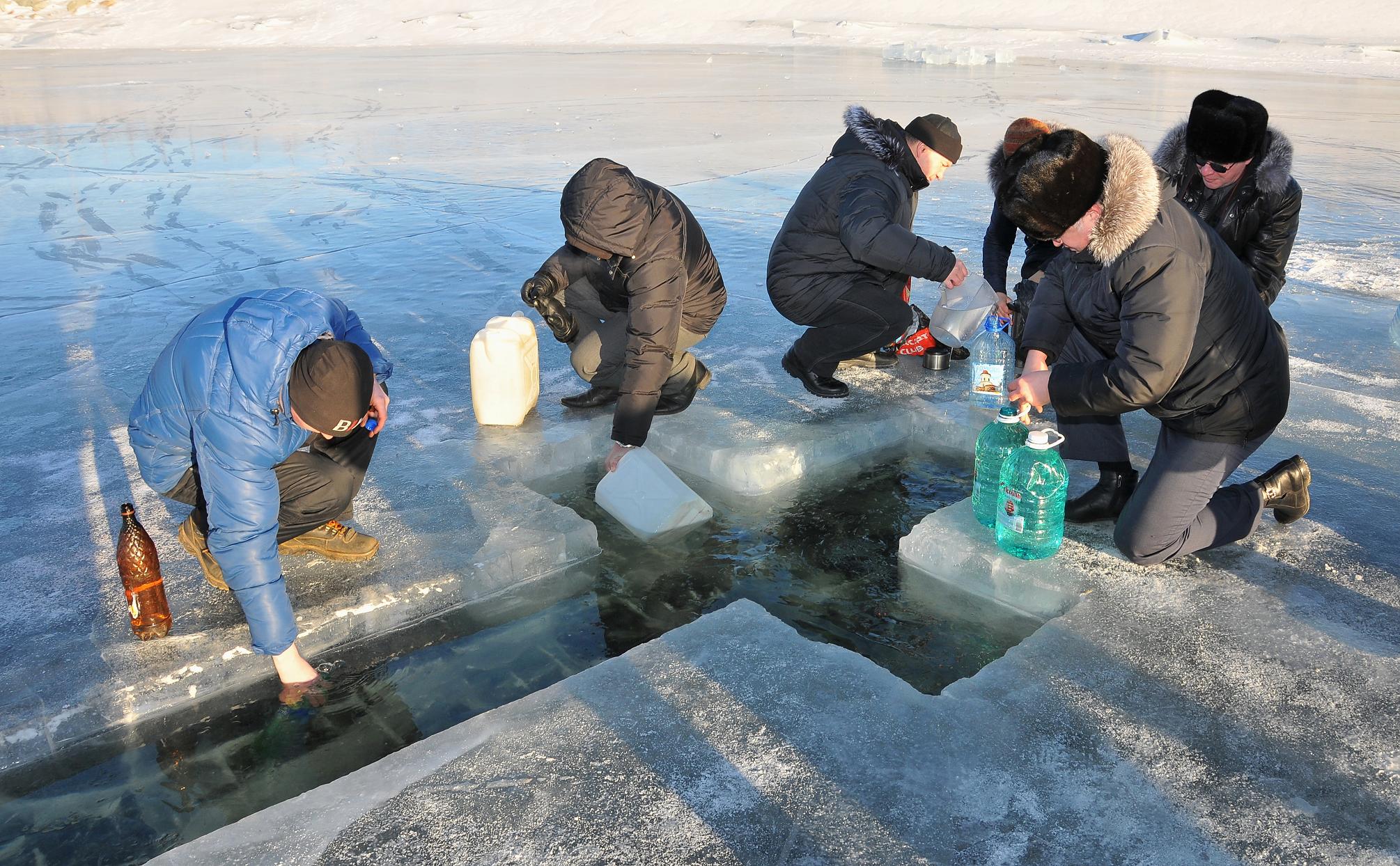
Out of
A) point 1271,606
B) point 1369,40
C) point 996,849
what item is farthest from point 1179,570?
point 1369,40

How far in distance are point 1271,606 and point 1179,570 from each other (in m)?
0.31

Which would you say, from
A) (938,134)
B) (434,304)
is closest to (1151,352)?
(938,134)

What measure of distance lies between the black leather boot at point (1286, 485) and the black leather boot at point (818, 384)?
78.3 inches

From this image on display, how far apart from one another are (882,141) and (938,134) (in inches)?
10.9

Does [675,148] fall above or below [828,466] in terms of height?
above

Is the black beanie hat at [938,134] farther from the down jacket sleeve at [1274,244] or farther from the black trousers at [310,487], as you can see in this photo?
the black trousers at [310,487]

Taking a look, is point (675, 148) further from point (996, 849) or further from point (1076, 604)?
point (996, 849)

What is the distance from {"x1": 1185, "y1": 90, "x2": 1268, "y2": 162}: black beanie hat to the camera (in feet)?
14.2

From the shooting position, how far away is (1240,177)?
4.63 m

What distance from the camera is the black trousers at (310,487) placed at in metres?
3.49

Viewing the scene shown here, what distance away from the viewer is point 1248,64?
82.9 ft

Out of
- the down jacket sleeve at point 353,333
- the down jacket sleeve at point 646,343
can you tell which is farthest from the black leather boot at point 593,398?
the down jacket sleeve at point 353,333

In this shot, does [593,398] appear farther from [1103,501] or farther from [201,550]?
[1103,501]

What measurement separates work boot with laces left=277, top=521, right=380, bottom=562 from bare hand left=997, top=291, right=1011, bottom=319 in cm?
335
